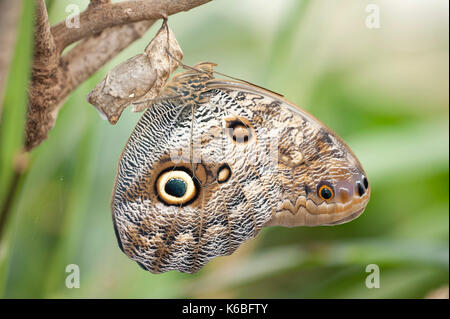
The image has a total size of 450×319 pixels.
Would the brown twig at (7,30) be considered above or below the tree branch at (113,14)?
below

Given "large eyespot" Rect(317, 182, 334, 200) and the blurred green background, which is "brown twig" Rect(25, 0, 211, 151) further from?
"large eyespot" Rect(317, 182, 334, 200)

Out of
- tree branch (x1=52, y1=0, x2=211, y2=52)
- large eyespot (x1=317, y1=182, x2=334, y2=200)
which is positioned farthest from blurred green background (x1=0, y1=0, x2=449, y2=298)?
large eyespot (x1=317, y1=182, x2=334, y2=200)

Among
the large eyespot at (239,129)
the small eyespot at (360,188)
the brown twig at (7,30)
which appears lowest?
the small eyespot at (360,188)

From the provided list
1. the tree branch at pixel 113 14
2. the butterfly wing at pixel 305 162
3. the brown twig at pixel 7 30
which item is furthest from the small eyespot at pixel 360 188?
the brown twig at pixel 7 30

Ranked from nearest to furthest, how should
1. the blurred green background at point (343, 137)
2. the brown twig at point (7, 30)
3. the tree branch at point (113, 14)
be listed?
the brown twig at point (7, 30) < the tree branch at point (113, 14) < the blurred green background at point (343, 137)

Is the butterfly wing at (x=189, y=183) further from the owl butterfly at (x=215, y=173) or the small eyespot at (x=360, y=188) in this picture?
the small eyespot at (x=360, y=188)
